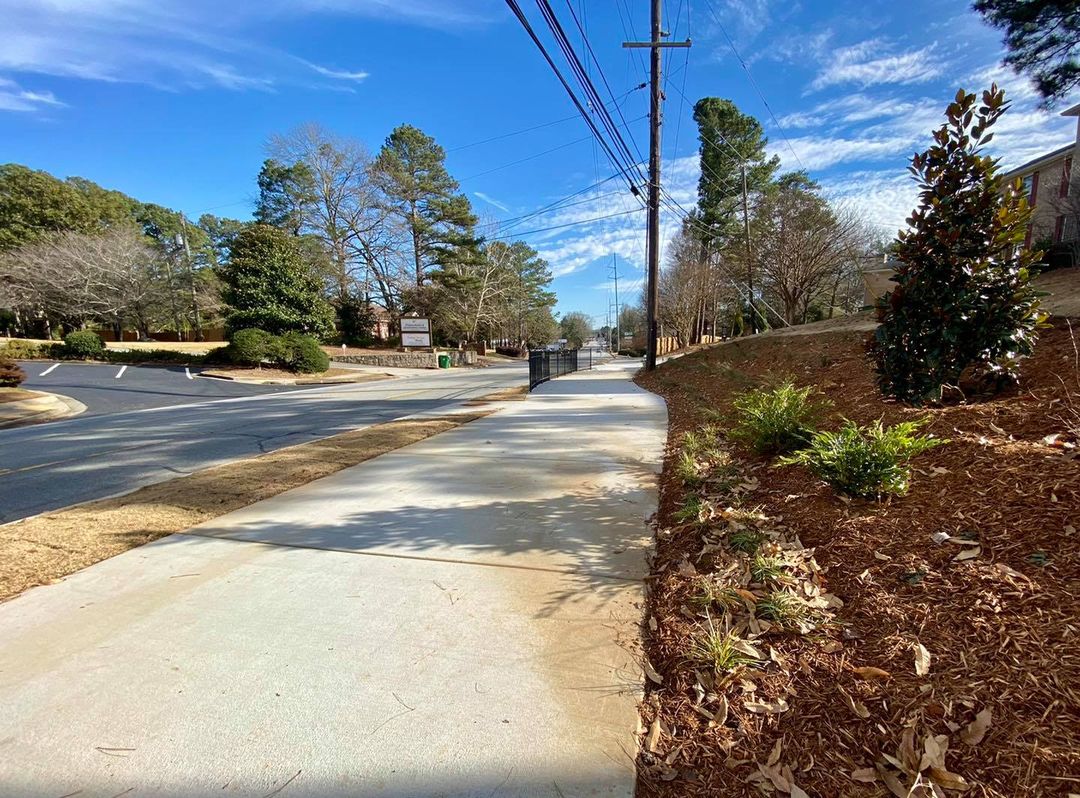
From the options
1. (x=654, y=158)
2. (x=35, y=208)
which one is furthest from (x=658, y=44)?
(x=35, y=208)

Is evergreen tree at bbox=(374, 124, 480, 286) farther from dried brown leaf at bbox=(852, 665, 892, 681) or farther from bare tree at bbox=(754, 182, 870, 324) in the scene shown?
dried brown leaf at bbox=(852, 665, 892, 681)

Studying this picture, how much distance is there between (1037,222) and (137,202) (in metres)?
74.6

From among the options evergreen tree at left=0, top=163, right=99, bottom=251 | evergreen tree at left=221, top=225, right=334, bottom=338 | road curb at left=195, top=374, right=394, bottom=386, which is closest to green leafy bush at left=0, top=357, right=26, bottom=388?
road curb at left=195, top=374, right=394, bottom=386

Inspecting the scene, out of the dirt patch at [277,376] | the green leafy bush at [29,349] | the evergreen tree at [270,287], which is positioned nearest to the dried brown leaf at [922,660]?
the dirt patch at [277,376]

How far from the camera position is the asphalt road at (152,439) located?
503 cm

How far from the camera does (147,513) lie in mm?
3848

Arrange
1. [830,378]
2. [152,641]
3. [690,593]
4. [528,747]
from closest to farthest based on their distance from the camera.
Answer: [528,747]
[152,641]
[690,593]
[830,378]

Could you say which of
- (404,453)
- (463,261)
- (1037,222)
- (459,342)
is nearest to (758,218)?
(1037,222)

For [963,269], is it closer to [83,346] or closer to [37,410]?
[37,410]

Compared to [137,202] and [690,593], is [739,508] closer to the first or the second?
[690,593]

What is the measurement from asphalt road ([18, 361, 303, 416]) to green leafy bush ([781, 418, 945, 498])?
15.5 metres

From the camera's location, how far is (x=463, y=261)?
38844 mm

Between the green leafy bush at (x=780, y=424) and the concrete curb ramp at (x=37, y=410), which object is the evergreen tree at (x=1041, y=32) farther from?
the concrete curb ramp at (x=37, y=410)

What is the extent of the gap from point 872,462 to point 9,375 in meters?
21.4
